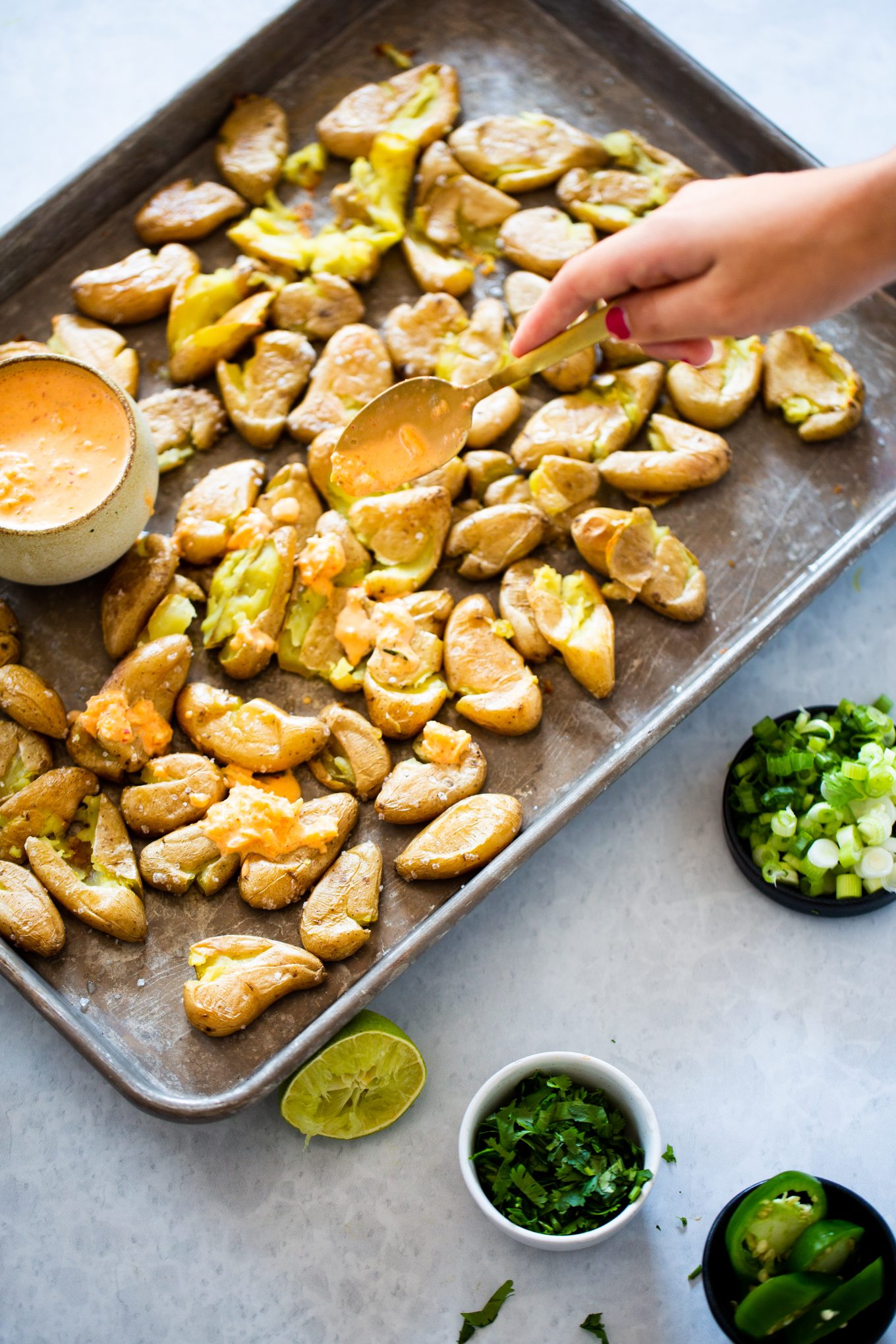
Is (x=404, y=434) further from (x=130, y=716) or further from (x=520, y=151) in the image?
(x=520, y=151)

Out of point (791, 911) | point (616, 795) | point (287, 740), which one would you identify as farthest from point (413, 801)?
point (791, 911)

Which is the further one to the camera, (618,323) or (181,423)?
(181,423)

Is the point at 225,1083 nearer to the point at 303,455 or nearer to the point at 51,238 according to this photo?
the point at 303,455

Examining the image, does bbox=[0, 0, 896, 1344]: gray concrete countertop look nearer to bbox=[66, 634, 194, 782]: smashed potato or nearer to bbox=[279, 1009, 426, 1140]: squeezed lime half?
bbox=[279, 1009, 426, 1140]: squeezed lime half

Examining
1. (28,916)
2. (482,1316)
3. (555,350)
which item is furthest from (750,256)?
(482,1316)

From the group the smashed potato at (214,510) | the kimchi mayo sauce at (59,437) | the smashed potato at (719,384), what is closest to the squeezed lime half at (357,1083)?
the smashed potato at (214,510)

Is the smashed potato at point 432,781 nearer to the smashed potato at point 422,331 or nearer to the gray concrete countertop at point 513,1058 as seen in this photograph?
the gray concrete countertop at point 513,1058
